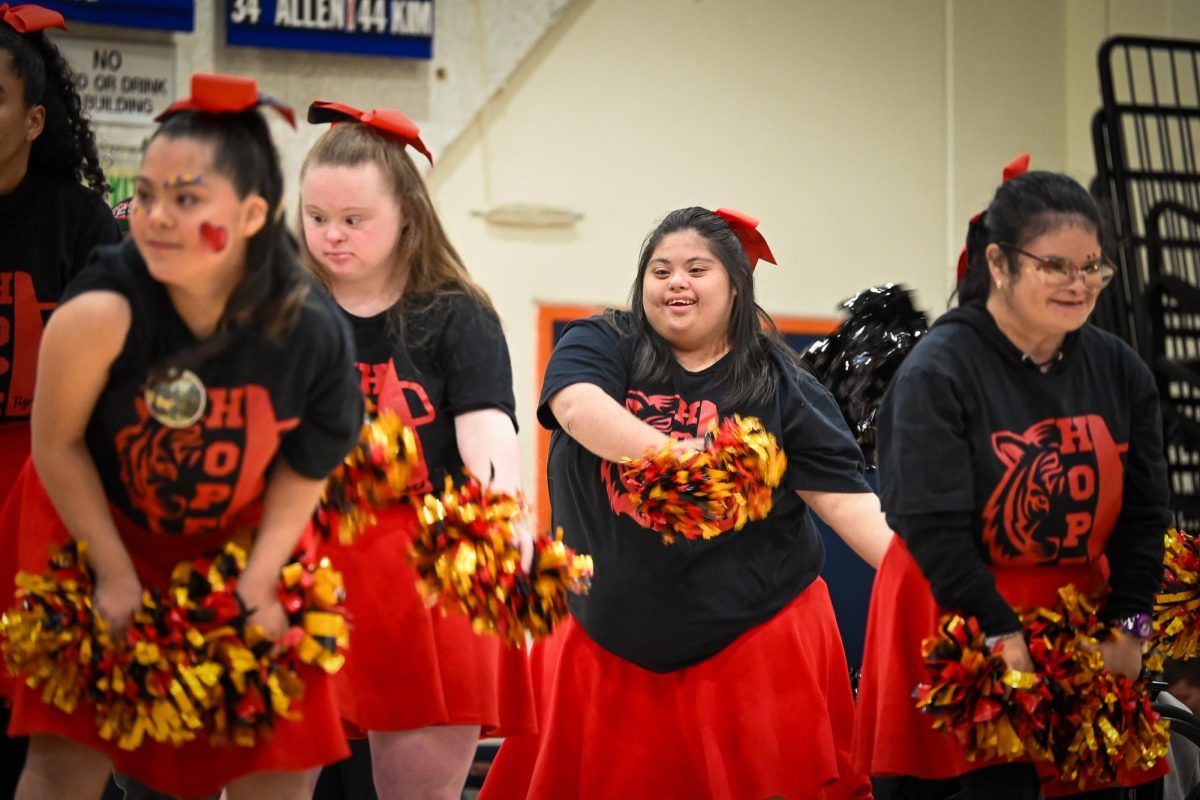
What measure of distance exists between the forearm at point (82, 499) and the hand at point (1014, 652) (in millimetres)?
1621

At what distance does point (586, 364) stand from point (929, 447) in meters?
0.95

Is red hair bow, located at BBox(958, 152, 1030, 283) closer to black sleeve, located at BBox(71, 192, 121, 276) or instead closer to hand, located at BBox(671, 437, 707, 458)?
hand, located at BBox(671, 437, 707, 458)

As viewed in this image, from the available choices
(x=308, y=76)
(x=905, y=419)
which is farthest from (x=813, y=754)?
(x=308, y=76)

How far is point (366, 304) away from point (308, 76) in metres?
4.46

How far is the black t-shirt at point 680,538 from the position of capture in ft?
11.8

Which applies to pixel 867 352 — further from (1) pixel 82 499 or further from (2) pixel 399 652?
(1) pixel 82 499

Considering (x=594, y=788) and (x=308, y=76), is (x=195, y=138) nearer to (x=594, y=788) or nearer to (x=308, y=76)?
(x=594, y=788)

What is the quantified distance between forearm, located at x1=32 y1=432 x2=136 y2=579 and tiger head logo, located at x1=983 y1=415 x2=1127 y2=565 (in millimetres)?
1658

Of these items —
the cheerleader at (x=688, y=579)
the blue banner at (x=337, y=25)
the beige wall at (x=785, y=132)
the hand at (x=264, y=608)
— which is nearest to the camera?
the hand at (x=264, y=608)

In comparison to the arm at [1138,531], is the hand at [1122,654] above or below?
below

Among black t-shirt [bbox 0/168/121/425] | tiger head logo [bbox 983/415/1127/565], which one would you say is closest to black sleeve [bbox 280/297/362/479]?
black t-shirt [bbox 0/168/121/425]

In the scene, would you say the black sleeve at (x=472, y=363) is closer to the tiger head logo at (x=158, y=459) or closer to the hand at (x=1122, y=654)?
the tiger head logo at (x=158, y=459)

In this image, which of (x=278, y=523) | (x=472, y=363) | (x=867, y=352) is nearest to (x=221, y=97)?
(x=278, y=523)

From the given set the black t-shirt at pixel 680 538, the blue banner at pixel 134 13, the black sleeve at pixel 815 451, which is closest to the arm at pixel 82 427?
the black t-shirt at pixel 680 538
